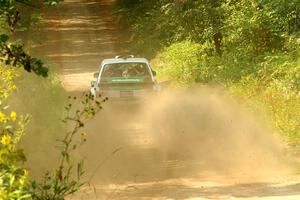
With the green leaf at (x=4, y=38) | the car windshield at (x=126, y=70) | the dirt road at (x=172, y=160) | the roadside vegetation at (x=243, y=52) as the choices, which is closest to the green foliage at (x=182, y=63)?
the roadside vegetation at (x=243, y=52)

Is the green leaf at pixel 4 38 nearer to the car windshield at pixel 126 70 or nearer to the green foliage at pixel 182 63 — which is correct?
the car windshield at pixel 126 70

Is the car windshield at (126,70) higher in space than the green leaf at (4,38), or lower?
lower

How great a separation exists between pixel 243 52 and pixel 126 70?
15.3 ft

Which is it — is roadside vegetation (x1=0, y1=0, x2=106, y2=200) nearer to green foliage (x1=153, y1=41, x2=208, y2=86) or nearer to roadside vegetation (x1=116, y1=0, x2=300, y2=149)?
green foliage (x1=153, y1=41, x2=208, y2=86)

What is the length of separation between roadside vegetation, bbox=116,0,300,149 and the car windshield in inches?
102

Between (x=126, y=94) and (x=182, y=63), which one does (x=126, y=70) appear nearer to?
(x=126, y=94)

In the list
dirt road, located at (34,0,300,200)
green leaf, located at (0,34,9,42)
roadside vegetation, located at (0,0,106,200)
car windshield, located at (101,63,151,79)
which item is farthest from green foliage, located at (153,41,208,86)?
green leaf, located at (0,34,9,42)

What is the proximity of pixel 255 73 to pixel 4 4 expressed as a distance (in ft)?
42.1

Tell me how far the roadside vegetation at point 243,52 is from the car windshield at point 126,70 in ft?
8.51

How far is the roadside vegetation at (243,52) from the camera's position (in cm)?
1427

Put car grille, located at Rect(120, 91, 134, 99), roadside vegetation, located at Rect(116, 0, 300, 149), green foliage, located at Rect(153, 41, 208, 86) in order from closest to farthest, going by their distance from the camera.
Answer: roadside vegetation, located at Rect(116, 0, 300, 149) → car grille, located at Rect(120, 91, 134, 99) → green foliage, located at Rect(153, 41, 208, 86)

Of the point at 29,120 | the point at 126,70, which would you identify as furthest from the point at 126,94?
the point at 29,120

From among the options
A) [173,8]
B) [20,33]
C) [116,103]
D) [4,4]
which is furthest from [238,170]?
[20,33]

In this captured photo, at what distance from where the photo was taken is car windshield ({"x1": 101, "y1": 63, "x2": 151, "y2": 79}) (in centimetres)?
1658
